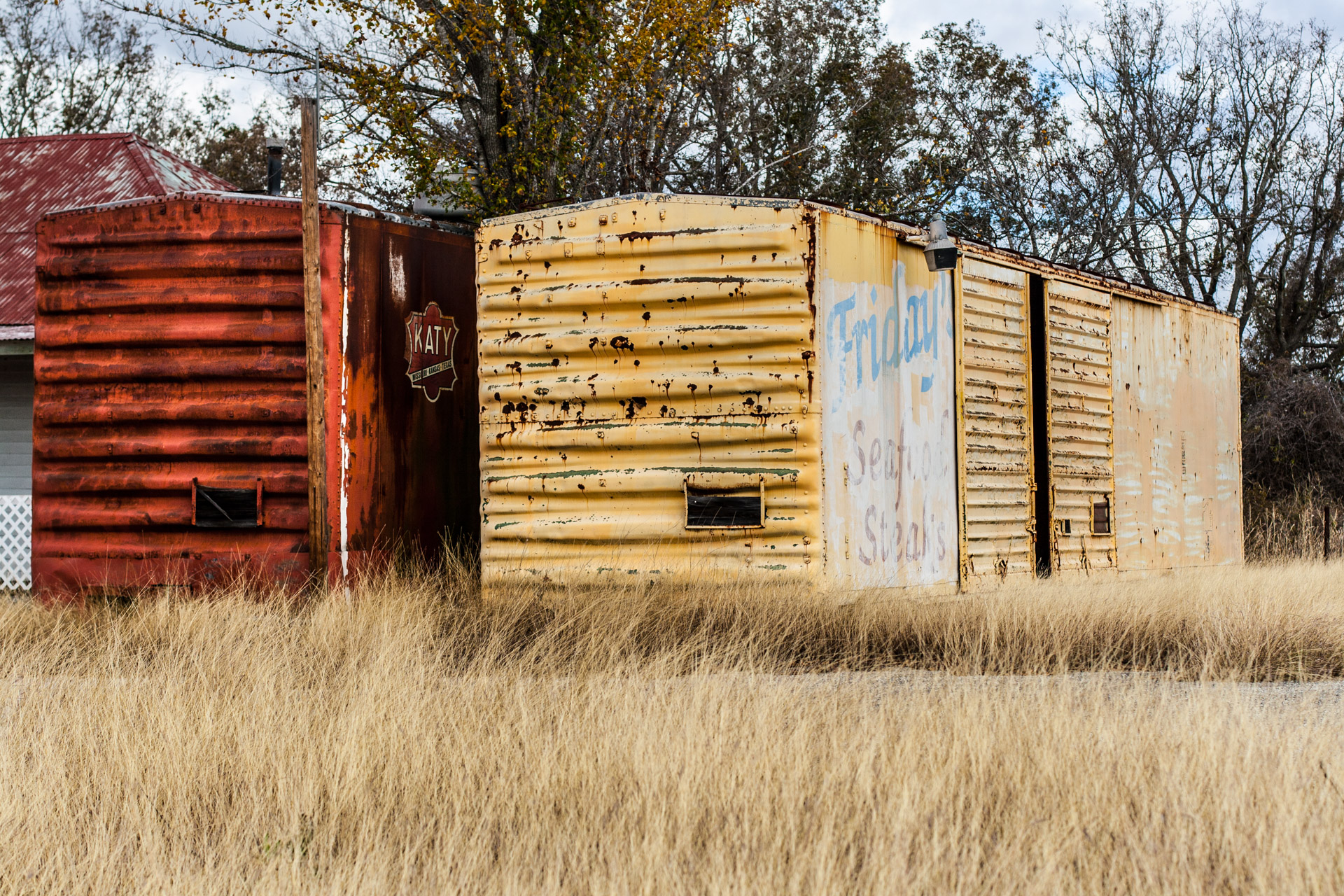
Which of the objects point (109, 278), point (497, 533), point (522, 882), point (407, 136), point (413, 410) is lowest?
point (522, 882)

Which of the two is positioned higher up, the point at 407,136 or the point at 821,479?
the point at 407,136

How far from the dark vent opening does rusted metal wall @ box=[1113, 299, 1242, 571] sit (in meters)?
4.57

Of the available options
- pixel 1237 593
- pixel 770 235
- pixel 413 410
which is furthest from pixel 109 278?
pixel 1237 593

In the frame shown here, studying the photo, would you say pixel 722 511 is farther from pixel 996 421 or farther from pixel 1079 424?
pixel 1079 424

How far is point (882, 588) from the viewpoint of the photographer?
28.8 feet

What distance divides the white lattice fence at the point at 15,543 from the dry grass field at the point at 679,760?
22.1 feet

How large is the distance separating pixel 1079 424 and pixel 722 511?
411 cm

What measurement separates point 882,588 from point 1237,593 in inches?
95.9

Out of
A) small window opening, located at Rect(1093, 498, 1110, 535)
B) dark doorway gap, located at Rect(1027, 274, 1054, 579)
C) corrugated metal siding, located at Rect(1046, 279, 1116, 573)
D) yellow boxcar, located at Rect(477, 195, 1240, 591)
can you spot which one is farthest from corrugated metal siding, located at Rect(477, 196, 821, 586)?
small window opening, located at Rect(1093, 498, 1110, 535)

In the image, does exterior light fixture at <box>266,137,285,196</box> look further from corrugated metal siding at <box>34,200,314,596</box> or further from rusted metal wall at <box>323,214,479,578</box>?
rusted metal wall at <box>323,214,479,578</box>

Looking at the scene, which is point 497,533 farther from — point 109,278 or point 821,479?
point 109,278

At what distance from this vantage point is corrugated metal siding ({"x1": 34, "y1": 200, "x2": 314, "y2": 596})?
9.36 meters

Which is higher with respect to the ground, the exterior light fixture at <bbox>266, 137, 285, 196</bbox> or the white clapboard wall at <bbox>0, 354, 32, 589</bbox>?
the exterior light fixture at <bbox>266, 137, 285, 196</bbox>

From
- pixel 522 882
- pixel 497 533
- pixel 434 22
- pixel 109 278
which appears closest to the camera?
pixel 522 882
